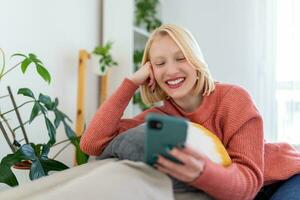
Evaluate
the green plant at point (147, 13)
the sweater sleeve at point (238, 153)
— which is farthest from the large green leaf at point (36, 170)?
the green plant at point (147, 13)

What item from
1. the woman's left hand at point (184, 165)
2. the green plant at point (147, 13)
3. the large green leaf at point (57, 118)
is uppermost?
the green plant at point (147, 13)

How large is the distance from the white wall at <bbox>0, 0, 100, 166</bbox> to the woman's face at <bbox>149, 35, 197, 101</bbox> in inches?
28.5

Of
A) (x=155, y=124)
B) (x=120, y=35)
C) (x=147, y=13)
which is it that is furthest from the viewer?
(x=147, y=13)

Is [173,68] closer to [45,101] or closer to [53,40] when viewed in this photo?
[45,101]

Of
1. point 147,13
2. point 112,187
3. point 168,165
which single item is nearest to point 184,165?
point 168,165

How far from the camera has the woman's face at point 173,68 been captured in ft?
3.84

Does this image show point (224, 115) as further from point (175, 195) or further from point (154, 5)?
point (154, 5)

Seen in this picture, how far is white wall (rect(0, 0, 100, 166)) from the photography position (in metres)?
1.61

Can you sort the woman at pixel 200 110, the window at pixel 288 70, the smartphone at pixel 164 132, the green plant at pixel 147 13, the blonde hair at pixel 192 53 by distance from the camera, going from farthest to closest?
the green plant at pixel 147 13 → the window at pixel 288 70 → the blonde hair at pixel 192 53 → the woman at pixel 200 110 → the smartphone at pixel 164 132

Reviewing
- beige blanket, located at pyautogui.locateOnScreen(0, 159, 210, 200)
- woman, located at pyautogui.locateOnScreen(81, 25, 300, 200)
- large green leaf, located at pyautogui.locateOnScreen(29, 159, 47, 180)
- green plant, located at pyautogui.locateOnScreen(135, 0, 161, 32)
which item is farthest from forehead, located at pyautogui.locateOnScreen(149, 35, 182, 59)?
green plant, located at pyautogui.locateOnScreen(135, 0, 161, 32)

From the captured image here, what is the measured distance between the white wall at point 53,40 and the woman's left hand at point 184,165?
3.27ft

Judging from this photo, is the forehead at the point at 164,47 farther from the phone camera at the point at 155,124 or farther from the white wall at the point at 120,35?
the white wall at the point at 120,35

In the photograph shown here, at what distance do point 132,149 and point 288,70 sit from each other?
138 cm

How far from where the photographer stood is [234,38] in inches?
89.0
